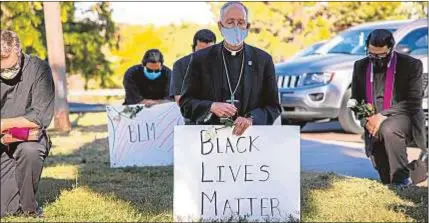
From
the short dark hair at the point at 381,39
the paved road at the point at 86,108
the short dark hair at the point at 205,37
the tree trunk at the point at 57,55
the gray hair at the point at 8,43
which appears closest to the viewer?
the gray hair at the point at 8,43

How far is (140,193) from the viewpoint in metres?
6.92

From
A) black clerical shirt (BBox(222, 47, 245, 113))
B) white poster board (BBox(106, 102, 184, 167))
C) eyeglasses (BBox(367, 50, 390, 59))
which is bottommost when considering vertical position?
white poster board (BBox(106, 102, 184, 167))

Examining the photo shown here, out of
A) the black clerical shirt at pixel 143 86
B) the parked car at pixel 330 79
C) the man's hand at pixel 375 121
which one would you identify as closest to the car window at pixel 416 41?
the parked car at pixel 330 79

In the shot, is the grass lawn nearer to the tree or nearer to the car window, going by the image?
the car window

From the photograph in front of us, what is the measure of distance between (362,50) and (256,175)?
339 inches

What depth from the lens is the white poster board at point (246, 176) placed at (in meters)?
5.23

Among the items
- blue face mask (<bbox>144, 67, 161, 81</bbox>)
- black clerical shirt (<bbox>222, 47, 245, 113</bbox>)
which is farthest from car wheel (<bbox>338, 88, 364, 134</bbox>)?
black clerical shirt (<bbox>222, 47, 245, 113</bbox>)

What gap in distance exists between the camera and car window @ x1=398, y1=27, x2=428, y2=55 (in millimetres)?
12500

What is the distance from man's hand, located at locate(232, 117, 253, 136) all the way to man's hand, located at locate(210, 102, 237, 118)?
70 mm

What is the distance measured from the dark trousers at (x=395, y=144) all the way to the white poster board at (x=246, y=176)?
95.9 inches

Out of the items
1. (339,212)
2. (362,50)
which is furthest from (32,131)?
(362,50)

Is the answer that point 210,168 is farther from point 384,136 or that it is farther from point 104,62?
point 104,62

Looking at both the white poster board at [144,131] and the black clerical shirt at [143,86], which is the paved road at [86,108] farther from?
the white poster board at [144,131]

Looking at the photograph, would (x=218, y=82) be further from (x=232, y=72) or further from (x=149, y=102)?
(x=149, y=102)
